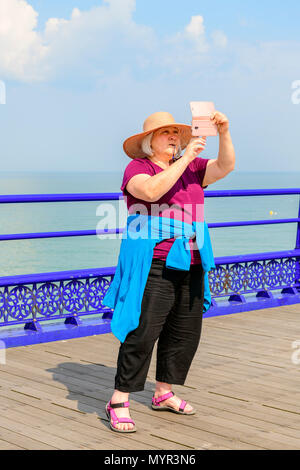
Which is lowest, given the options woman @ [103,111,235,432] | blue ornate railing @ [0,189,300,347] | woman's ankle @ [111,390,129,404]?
woman's ankle @ [111,390,129,404]

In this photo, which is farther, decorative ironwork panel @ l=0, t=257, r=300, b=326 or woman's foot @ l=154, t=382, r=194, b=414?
decorative ironwork panel @ l=0, t=257, r=300, b=326

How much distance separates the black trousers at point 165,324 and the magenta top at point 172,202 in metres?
0.09

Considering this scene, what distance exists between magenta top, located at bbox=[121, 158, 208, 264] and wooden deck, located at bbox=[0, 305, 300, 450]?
0.87m

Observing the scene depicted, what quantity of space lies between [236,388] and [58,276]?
5.89 ft

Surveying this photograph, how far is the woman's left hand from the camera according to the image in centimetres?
371

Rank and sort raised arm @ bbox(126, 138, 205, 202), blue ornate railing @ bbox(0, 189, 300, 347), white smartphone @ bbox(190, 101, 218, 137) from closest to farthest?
raised arm @ bbox(126, 138, 205, 202), white smartphone @ bbox(190, 101, 218, 137), blue ornate railing @ bbox(0, 189, 300, 347)

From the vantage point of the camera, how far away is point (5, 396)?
14.5ft

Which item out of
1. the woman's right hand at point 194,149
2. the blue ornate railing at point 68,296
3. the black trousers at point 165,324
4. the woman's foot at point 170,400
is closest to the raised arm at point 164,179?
the woman's right hand at point 194,149

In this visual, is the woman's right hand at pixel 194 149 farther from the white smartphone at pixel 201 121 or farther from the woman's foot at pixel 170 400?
the woman's foot at pixel 170 400

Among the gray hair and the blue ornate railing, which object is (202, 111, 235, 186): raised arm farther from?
the blue ornate railing

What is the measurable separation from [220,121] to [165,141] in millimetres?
302

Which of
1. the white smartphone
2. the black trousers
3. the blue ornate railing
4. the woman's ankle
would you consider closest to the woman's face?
the white smartphone

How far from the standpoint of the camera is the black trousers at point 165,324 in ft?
12.7

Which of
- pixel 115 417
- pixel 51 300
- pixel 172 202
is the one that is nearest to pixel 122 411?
pixel 115 417
